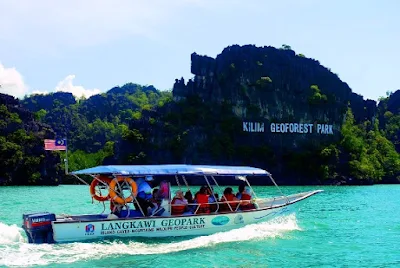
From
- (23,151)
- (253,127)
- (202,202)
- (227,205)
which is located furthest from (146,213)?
(23,151)

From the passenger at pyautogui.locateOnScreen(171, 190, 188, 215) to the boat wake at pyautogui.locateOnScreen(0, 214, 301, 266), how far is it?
1.23m

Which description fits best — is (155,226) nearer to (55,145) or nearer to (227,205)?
(227,205)

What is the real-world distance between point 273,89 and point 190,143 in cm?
2159

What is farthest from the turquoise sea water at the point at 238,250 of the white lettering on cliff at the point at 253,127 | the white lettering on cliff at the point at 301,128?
the white lettering on cliff at the point at 301,128

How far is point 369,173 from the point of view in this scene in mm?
94438

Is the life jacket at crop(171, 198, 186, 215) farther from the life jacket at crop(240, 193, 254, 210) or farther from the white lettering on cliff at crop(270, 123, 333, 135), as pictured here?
the white lettering on cliff at crop(270, 123, 333, 135)

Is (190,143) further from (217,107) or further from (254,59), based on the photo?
(254,59)

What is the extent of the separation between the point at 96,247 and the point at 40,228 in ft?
7.43

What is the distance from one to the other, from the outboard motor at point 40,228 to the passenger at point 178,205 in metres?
4.72

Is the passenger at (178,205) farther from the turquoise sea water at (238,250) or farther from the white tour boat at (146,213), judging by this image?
the turquoise sea water at (238,250)

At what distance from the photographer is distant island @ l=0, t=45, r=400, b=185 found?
93688 mm

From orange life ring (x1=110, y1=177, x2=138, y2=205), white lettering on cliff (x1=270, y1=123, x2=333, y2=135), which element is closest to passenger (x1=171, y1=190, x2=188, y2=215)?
orange life ring (x1=110, y1=177, x2=138, y2=205)

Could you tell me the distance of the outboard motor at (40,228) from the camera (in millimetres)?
17812

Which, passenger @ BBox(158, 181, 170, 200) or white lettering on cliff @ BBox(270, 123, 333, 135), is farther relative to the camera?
white lettering on cliff @ BBox(270, 123, 333, 135)
